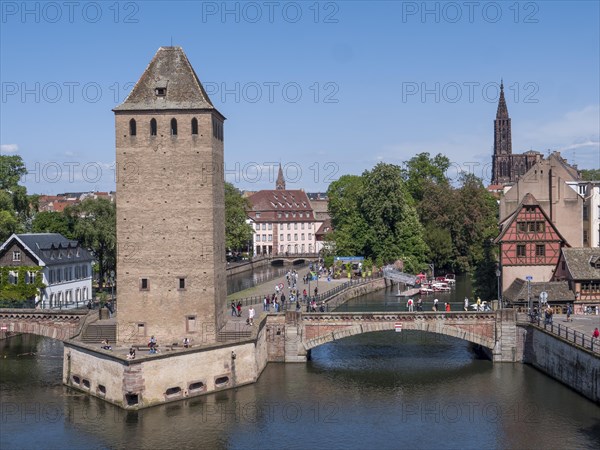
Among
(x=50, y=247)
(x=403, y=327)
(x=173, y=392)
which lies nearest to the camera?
(x=173, y=392)

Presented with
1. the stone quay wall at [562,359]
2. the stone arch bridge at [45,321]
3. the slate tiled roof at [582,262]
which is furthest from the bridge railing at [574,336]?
the stone arch bridge at [45,321]

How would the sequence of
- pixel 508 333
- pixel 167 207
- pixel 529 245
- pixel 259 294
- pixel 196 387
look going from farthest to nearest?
pixel 259 294
pixel 529 245
pixel 508 333
pixel 167 207
pixel 196 387

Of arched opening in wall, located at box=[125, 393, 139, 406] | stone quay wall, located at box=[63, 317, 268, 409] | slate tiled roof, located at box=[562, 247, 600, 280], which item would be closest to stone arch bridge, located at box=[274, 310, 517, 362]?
stone quay wall, located at box=[63, 317, 268, 409]

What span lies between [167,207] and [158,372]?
33.4ft

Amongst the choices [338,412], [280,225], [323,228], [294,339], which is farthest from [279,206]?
[338,412]

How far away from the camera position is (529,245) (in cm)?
6238

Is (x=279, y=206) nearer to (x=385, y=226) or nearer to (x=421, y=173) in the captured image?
(x=421, y=173)

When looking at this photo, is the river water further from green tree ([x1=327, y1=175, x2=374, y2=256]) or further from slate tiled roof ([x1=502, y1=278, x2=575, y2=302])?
green tree ([x1=327, y1=175, x2=374, y2=256])

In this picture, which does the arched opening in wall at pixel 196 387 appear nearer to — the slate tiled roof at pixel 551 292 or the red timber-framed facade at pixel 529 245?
the slate tiled roof at pixel 551 292

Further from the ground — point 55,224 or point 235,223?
point 235,223

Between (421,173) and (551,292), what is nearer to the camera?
(551,292)

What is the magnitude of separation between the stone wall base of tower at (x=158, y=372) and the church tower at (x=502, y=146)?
472ft

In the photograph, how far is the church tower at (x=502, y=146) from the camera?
182m

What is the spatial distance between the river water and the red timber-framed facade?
12410 millimetres
